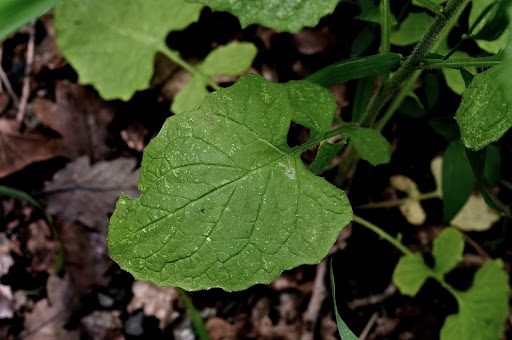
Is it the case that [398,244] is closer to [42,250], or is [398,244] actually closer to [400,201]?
[400,201]

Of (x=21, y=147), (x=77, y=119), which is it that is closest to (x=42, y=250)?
(x=21, y=147)

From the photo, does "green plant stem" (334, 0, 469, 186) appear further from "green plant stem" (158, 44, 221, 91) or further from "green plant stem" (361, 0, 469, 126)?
"green plant stem" (158, 44, 221, 91)

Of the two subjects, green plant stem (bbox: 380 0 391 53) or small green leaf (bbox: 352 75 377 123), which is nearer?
green plant stem (bbox: 380 0 391 53)

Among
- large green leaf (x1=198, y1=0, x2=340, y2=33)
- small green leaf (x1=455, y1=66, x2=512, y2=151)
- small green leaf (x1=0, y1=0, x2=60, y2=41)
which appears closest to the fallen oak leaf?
small green leaf (x1=0, y1=0, x2=60, y2=41)

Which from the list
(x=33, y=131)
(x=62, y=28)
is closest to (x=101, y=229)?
(x=33, y=131)

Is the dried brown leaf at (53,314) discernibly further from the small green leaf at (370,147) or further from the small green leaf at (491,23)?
the small green leaf at (491,23)
